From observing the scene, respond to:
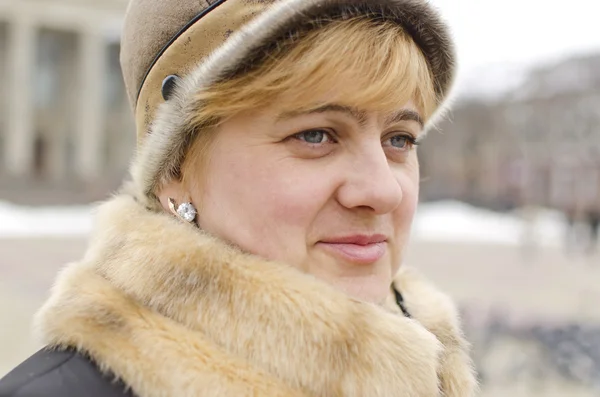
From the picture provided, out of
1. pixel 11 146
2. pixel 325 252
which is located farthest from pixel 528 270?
pixel 11 146

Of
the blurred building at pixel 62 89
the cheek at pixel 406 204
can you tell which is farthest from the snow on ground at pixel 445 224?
the cheek at pixel 406 204

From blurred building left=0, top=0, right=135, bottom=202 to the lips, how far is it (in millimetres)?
34629

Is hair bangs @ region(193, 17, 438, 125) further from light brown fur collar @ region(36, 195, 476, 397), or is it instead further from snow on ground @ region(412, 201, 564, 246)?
snow on ground @ region(412, 201, 564, 246)

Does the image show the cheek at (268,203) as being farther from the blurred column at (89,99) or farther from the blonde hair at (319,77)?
the blurred column at (89,99)

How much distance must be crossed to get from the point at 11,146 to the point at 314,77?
42.0 metres

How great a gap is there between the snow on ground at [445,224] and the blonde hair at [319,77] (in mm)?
15582

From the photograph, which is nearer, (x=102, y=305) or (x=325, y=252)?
(x=102, y=305)

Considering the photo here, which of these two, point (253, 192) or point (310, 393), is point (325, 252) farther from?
point (310, 393)

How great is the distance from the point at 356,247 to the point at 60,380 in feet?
2.47

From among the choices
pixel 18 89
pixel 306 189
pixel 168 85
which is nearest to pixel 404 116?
pixel 306 189

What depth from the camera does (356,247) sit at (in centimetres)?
162

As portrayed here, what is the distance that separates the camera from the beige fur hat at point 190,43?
59.6 inches

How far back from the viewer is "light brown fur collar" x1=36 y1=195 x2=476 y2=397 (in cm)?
137

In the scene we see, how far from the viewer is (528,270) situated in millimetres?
16062
